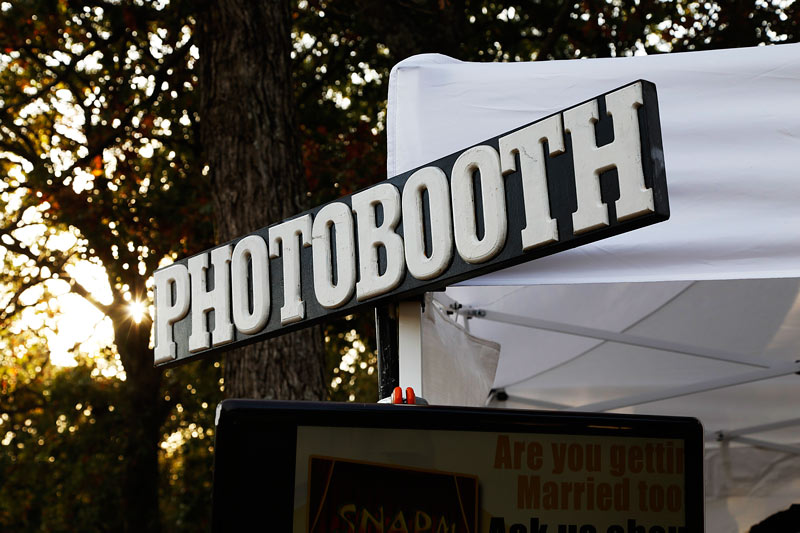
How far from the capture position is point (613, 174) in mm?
1725

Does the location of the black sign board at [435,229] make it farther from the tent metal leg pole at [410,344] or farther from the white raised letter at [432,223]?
the tent metal leg pole at [410,344]

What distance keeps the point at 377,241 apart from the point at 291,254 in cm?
22

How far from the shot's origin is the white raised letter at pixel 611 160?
1691 millimetres

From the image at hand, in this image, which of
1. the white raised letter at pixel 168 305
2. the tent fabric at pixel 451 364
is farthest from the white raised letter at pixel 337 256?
the tent fabric at pixel 451 364

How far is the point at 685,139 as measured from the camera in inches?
85.9

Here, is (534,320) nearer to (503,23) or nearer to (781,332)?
(781,332)

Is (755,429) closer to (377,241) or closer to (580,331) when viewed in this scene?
(580,331)

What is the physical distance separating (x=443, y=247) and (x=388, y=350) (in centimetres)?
39

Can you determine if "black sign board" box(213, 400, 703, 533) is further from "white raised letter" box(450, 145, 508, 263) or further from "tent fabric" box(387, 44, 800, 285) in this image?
"tent fabric" box(387, 44, 800, 285)

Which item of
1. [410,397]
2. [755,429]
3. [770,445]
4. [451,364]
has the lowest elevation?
[770,445]

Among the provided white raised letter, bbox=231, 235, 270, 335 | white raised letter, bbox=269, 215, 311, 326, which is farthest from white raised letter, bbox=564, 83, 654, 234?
white raised letter, bbox=231, 235, 270, 335

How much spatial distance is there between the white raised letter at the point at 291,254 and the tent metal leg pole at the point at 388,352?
22 centimetres

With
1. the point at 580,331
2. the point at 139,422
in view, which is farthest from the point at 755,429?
the point at 139,422

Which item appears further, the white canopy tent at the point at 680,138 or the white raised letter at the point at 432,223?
the white canopy tent at the point at 680,138
